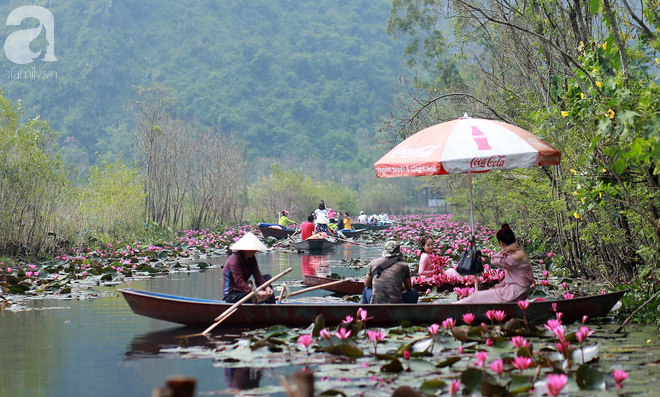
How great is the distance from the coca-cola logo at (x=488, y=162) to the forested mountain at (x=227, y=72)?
7309 centimetres

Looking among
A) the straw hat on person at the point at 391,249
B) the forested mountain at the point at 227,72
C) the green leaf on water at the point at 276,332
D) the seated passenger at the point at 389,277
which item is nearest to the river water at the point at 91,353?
the green leaf on water at the point at 276,332

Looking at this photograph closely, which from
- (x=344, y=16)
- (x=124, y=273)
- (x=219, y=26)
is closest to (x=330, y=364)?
(x=124, y=273)

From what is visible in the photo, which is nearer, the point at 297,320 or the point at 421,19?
→ the point at 297,320

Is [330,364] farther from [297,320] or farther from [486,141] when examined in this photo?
[486,141]

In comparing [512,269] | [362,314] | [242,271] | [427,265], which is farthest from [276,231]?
[362,314]

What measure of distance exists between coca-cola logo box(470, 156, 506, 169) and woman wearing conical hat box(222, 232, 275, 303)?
2.96 m

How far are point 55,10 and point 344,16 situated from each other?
43.5m

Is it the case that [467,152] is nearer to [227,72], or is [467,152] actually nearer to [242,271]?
[242,271]

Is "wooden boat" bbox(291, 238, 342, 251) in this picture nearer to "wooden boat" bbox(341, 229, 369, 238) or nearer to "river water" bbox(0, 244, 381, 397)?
"wooden boat" bbox(341, 229, 369, 238)

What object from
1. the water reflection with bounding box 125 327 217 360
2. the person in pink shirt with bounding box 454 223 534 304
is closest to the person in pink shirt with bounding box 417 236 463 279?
the person in pink shirt with bounding box 454 223 534 304

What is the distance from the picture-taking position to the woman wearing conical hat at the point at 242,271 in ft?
31.3

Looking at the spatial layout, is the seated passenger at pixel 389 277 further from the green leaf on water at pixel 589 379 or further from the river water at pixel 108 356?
the green leaf on water at pixel 589 379

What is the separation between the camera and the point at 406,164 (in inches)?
365

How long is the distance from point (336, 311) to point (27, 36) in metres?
90.6
